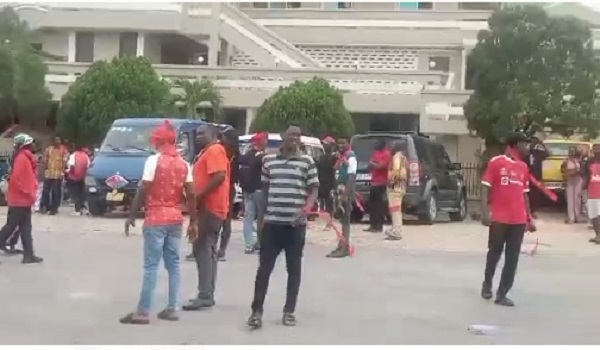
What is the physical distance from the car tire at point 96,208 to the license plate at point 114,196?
336 millimetres

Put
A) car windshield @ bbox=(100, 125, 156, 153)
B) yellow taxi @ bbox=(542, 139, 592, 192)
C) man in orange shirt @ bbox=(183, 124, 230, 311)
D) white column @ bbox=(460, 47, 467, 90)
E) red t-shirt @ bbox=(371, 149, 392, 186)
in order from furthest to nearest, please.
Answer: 1. white column @ bbox=(460, 47, 467, 90)
2. yellow taxi @ bbox=(542, 139, 592, 192)
3. car windshield @ bbox=(100, 125, 156, 153)
4. red t-shirt @ bbox=(371, 149, 392, 186)
5. man in orange shirt @ bbox=(183, 124, 230, 311)

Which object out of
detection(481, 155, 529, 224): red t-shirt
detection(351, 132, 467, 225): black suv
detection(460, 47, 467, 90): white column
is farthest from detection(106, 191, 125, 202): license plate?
detection(460, 47, 467, 90): white column

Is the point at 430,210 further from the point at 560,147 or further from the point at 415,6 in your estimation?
the point at 415,6

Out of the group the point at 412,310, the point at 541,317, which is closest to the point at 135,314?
the point at 412,310

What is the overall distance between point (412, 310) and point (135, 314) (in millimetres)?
2626

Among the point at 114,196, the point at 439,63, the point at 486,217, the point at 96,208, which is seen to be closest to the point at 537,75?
the point at 114,196

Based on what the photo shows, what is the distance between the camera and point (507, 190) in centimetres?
988

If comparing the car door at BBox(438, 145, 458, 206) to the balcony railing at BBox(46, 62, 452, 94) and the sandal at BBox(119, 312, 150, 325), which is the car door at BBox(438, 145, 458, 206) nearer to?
the balcony railing at BBox(46, 62, 452, 94)

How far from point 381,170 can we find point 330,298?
709 centimetres

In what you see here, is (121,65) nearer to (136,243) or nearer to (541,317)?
(136,243)

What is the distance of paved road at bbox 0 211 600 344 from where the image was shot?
805cm

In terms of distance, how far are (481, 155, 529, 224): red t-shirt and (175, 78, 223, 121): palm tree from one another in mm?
20613

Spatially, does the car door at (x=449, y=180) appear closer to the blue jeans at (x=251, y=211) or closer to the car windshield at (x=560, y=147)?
the car windshield at (x=560, y=147)

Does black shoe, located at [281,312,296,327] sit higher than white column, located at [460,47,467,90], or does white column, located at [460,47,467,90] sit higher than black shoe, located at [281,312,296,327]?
white column, located at [460,47,467,90]
